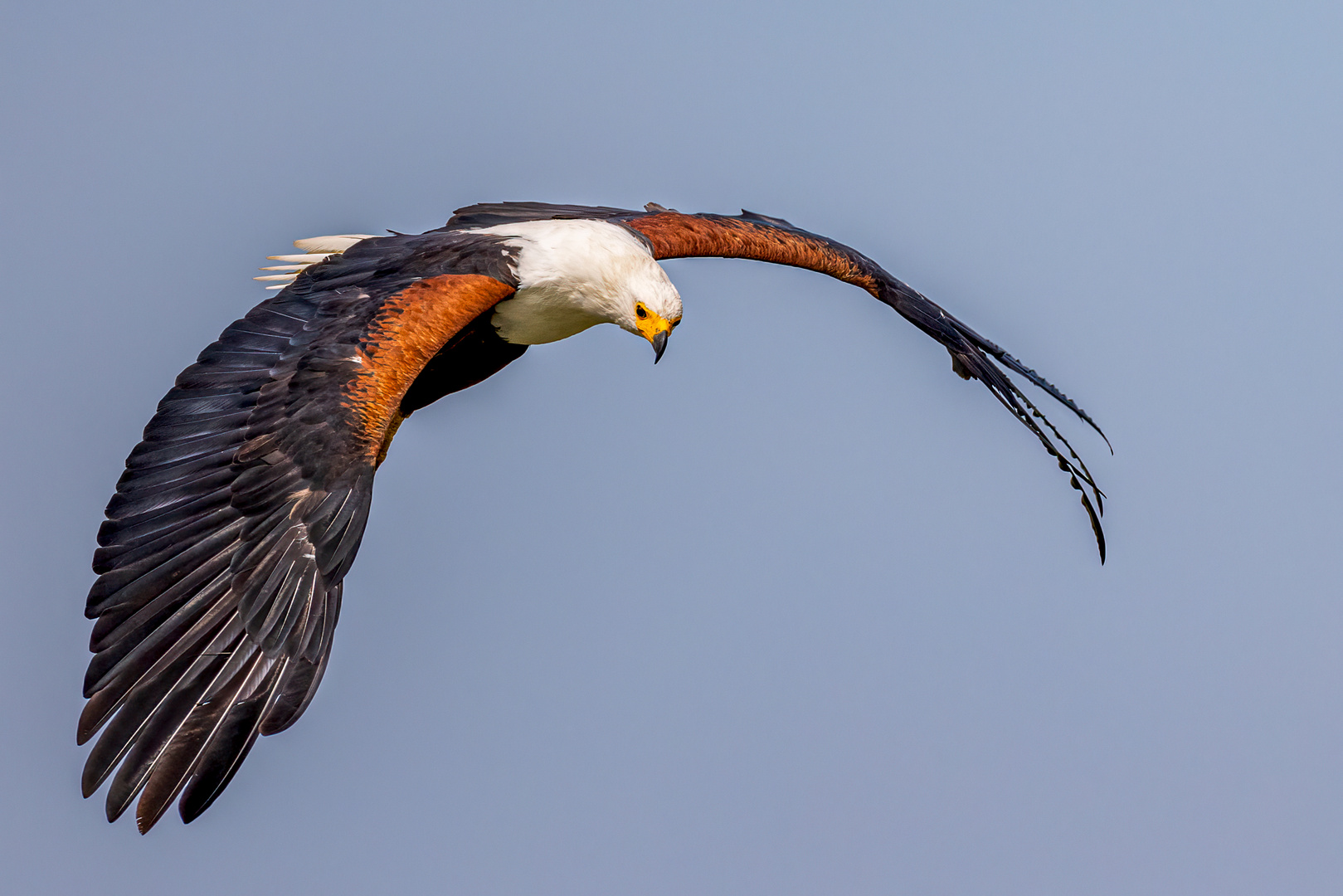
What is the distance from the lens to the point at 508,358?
9.05 metres

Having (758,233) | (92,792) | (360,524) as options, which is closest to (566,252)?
(758,233)

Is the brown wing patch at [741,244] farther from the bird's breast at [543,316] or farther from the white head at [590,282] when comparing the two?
the bird's breast at [543,316]

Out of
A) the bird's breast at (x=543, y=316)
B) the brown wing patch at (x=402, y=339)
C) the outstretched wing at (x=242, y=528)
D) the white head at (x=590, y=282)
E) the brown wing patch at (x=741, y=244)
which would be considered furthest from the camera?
the brown wing patch at (x=741, y=244)

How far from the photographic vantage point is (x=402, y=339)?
6840 millimetres

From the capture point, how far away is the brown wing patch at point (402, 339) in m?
6.66

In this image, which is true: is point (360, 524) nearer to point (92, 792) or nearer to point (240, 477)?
point (240, 477)

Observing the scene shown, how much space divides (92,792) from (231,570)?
43.7 inches

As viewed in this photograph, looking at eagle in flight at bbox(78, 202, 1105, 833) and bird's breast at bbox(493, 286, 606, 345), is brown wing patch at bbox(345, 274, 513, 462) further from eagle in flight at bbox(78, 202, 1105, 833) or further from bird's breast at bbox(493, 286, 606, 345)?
bird's breast at bbox(493, 286, 606, 345)

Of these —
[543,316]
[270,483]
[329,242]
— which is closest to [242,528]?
[270,483]


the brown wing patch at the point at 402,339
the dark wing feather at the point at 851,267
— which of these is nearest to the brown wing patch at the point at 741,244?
the dark wing feather at the point at 851,267

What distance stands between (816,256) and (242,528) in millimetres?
4146

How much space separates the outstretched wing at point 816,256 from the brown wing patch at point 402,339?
4.87 feet

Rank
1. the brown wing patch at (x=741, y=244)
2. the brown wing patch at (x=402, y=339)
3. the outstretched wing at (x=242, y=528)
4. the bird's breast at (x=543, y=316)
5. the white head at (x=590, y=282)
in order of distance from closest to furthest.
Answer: the outstretched wing at (x=242, y=528)
the brown wing patch at (x=402, y=339)
the white head at (x=590, y=282)
the bird's breast at (x=543, y=316)
the brown wing patch at (x=741, y=244)

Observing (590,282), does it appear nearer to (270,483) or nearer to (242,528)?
(270,483)
